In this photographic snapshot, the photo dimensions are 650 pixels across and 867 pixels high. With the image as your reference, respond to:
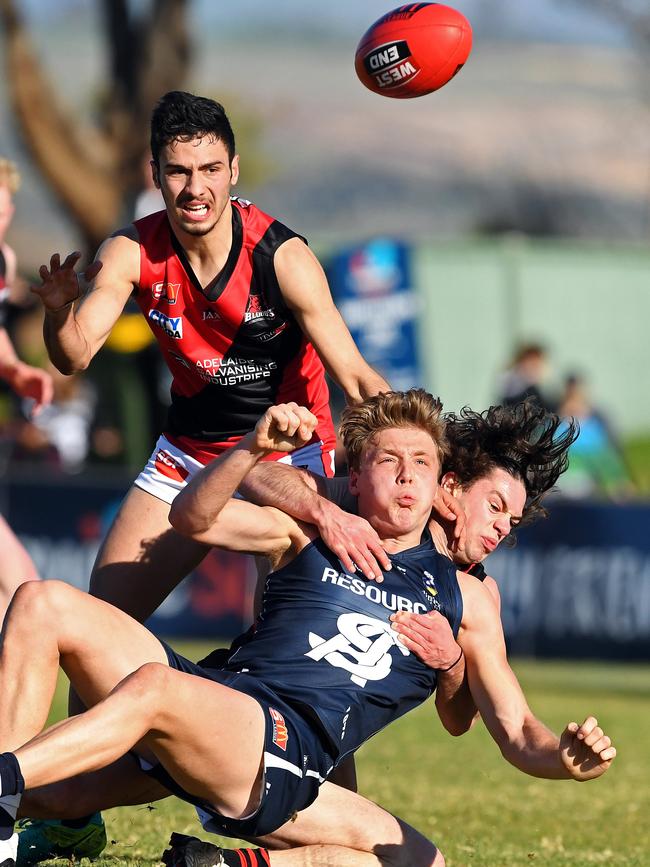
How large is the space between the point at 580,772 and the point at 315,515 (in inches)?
46.6

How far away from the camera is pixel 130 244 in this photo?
5.86 metres

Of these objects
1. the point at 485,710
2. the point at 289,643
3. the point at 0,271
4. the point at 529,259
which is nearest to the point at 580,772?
the point at 485,710

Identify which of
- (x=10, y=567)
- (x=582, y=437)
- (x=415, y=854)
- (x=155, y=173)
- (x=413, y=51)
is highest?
(x=413, y=51)

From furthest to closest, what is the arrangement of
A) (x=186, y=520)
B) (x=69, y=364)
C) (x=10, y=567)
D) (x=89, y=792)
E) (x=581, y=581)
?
1. (x=581, y=581)
2. (x=10, y=567)
3. (x=69, y=364)
4. (x=89, y=792)
5. (x=186, y=520)

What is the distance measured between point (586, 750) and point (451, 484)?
115 cm

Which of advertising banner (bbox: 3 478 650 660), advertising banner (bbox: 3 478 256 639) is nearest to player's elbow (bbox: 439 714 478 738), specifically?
advertising banner (bbox: 3 478 650 660)

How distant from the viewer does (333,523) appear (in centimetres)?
501

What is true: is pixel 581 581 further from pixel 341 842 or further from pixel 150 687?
pixel 150 687

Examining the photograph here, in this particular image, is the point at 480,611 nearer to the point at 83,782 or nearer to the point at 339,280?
the point at 83,782

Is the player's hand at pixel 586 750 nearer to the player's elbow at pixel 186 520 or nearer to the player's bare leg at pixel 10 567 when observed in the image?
the player's elbow at pixel 186 520

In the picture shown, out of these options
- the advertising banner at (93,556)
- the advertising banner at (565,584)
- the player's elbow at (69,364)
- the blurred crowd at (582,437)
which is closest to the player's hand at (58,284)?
the player's elbow at (69,364)

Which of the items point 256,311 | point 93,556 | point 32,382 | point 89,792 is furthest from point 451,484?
point 93,556

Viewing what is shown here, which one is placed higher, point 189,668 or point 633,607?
point 189,668

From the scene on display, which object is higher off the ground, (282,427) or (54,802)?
(282,427)
